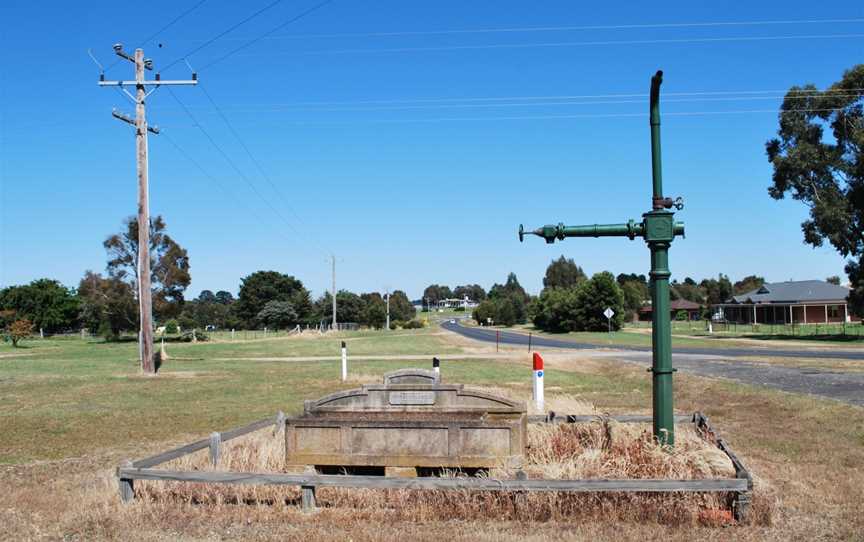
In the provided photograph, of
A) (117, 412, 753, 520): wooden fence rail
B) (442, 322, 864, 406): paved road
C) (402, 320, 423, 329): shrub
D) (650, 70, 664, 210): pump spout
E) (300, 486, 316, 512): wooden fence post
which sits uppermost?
(650, 70, 664, 210): pump spout

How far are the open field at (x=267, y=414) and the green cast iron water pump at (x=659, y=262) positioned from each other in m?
1.17

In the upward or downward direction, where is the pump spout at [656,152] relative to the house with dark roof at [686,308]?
upward

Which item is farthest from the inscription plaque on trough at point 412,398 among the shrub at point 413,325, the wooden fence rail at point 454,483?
the shrub at point 413,325

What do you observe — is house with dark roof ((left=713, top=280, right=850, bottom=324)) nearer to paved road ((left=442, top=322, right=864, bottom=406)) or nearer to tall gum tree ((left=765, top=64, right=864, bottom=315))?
tall gum tree ((left=765, top=64, right=864, bottom=315))

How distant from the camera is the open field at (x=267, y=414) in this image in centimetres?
672

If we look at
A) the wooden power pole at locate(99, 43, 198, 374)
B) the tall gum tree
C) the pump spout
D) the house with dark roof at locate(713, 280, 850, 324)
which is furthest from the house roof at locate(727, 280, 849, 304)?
the pump spout

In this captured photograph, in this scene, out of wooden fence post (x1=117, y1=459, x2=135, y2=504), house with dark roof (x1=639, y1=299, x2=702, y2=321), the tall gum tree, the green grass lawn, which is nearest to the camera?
wooden fence post (x1=117, y1=459, x2=135, y2=504)

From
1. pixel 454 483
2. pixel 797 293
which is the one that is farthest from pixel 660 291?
pixel 797 293

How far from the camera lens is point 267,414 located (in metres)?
15.7

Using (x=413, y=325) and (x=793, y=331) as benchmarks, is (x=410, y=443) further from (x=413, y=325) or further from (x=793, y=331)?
(x=413, y=325)

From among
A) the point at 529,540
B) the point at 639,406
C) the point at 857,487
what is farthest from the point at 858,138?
the point at 529,540

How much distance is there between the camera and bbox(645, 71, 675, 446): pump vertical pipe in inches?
309

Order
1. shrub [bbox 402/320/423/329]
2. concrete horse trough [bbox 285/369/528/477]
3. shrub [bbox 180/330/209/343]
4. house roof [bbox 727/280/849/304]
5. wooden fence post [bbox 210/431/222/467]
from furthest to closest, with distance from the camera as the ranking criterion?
shrub [bbox 402/320/423/329], house roof [bbox 727/280/849/304], shrub [bbox 180/330/209/343], wooden fence post [bbox 210/431/222/467], concrete horse trough [bbox 285/369/528/477]

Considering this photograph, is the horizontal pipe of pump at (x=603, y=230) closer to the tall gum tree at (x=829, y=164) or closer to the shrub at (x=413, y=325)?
→ the tall gum tree at (x=829, y=164)
